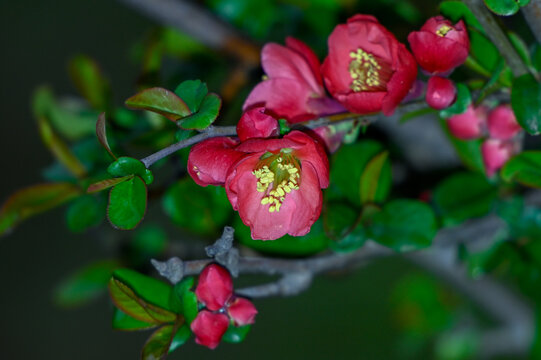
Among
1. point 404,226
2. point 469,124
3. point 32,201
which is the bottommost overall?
point 32,201

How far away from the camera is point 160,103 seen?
47 centimetres

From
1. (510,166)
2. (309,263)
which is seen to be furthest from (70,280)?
(510,166)

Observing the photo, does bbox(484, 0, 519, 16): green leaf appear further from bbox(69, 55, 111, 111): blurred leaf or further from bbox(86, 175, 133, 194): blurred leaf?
bbox(69, 55, 111, 111): blurred leaf

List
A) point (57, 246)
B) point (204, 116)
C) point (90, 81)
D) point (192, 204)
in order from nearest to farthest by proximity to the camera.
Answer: point (204, 116) → point (192, 204) → point (90, 81) → point (57, 246)

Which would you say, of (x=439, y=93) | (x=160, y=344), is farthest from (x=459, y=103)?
(x=160, y=344)

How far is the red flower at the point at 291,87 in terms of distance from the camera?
1.70 feet

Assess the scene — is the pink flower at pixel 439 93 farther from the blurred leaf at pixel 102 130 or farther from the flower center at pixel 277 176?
the blurred leaf at pixel 102 130

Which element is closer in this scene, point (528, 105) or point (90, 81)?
point (528, 105)

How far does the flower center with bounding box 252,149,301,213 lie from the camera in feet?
1.64

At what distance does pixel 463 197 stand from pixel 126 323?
42cm

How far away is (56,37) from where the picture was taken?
2.61 meters

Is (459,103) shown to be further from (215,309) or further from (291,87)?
(215,309)

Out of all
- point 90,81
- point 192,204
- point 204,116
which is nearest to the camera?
point 204,116

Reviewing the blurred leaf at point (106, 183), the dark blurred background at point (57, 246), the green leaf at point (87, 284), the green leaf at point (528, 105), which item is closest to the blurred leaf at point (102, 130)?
the blurred leaf at point (106, 183)
